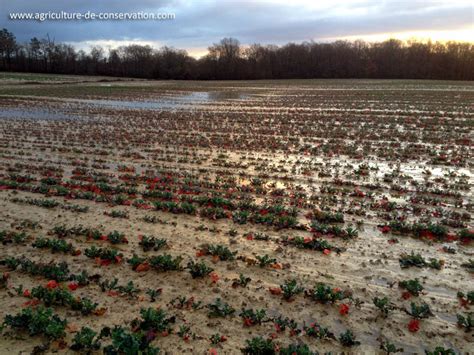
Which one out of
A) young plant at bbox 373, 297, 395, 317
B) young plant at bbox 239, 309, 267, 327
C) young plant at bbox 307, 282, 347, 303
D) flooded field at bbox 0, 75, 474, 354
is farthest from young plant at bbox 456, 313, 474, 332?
young plant at bbox 239, 309, 267, 327

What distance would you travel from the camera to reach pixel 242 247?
7754 mm

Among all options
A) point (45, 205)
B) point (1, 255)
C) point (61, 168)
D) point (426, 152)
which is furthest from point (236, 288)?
point (426, 152)

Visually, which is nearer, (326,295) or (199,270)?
(326,295)

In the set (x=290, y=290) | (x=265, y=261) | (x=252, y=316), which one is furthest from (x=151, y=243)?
(x=290, y=290)

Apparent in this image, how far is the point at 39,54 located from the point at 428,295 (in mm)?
147091

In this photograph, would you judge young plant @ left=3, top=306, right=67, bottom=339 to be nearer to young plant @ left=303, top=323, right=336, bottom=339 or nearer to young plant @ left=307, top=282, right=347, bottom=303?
young plant @ left=303, top=323, right=336, bottom=339

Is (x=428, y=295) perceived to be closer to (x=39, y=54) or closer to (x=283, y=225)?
(x=283, y=225)

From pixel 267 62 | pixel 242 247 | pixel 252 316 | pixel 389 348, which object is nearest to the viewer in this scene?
pixel 389 348

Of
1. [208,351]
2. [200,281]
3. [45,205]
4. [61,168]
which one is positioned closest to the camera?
[208,351]

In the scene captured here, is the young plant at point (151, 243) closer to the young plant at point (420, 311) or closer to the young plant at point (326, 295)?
the young plant at point (326, 295)

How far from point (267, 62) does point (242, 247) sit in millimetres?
125140

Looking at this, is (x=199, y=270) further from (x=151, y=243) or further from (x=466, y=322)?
(x=466, y=322)

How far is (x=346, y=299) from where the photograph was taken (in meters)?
6.04

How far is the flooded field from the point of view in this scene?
Result: 17.4 feet
